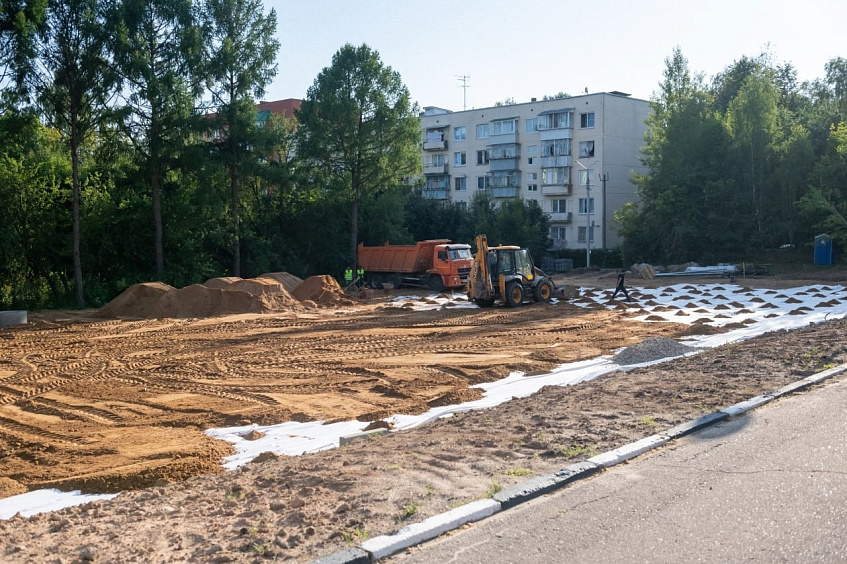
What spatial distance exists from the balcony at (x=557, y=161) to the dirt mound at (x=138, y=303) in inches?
1873

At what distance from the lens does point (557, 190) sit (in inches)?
2707

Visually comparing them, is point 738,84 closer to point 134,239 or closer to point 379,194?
point 379,194

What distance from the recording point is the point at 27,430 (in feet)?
33.8

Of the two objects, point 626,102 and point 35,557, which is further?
point 626,102

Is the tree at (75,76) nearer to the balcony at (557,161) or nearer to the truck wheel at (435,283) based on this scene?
the truck wheel at (435,283)

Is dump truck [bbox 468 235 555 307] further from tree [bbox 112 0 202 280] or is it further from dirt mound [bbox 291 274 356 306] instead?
tree [bbox 112 0 202 280]

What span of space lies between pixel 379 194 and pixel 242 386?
1243 inches

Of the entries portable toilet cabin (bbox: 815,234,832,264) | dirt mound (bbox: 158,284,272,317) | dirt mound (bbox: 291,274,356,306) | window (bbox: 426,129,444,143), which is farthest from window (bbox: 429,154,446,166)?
dirt mound (bbox: 158,284,272,317)

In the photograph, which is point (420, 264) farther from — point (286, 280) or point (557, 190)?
point (557, 190)

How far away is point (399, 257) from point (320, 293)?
959 cm

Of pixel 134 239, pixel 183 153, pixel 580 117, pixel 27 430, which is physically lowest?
pixel 27 430

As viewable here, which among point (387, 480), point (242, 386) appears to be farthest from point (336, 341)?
point (387, 480)

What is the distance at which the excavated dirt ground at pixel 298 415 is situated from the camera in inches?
215

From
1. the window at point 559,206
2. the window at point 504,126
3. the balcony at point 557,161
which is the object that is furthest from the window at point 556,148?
the window at point 559,206
